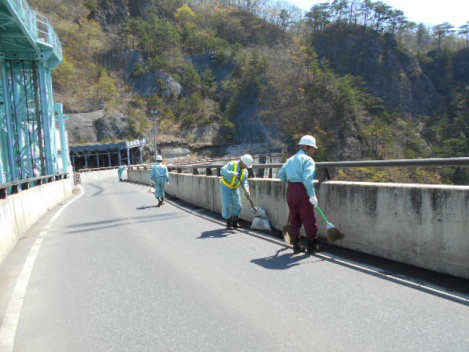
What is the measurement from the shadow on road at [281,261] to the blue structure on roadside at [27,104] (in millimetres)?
18361

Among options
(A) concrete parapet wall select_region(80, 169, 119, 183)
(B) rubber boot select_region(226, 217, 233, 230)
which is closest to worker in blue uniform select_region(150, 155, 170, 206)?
(B) rubber boot select_region(226, 217, 233, 230)

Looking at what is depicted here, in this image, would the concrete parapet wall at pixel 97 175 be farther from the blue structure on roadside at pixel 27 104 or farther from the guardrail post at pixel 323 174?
the guardrail post at pixel 323 174

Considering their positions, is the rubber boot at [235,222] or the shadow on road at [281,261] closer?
the shadow on road at [281,261]

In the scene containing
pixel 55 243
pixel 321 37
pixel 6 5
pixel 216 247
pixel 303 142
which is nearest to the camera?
pixel 303 142

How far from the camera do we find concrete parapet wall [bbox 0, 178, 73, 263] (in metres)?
6.94

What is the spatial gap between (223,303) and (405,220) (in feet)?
8.42

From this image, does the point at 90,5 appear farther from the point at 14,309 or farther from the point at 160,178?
the point at 14,309

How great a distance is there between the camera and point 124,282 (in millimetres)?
5066

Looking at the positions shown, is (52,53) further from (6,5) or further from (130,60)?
(130,60)

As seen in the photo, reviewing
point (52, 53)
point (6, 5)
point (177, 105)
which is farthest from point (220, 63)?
point (6, 5)

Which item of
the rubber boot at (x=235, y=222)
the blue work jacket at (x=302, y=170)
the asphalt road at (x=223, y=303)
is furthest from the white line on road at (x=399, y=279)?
the rubber boot at (x=235, y=222)

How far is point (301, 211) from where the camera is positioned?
5754 mm

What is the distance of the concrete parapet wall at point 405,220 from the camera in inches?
171

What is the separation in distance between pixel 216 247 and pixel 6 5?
1589 cm
